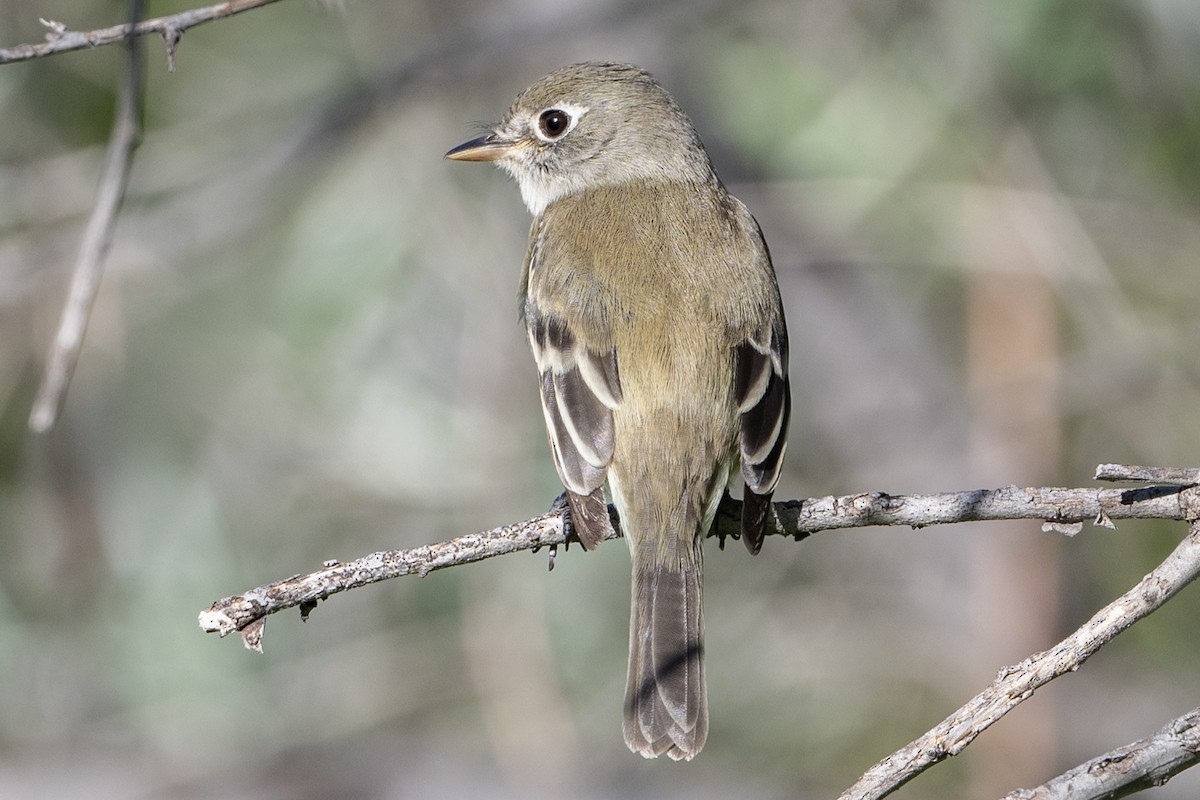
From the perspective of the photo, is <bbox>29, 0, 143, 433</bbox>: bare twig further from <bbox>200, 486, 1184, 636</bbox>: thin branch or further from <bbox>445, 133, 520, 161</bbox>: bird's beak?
<bbox>445, 133, 520, 161</bbox>: bird's beak

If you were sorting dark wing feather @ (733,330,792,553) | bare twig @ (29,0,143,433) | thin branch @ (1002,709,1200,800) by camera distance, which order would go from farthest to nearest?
1. dark wing feather @ (733,330,792,553)
2. bare twig @ (29,0,143,433)
3. thin branch @ (1002,709,1200,800)

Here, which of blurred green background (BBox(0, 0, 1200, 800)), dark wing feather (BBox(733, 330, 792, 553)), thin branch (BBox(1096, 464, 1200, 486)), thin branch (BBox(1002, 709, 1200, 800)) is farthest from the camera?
blurred green background (BBox(0, 0, 1200, 800))

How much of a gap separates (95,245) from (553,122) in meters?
2.59

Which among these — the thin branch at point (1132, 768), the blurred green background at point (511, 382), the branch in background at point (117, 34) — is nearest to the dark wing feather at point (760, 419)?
the thin branch at point (1132, 768)

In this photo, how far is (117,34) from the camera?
2.98m

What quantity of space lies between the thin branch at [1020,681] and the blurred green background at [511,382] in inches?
142

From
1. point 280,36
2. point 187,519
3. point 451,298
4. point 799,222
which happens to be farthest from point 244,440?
point 799,222

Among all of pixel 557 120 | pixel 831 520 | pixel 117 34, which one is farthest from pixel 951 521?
pixel 557 120

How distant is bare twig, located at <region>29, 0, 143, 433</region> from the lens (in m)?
2.76

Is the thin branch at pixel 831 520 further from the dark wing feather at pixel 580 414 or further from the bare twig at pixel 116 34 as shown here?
the bare twig at pixel 116 34

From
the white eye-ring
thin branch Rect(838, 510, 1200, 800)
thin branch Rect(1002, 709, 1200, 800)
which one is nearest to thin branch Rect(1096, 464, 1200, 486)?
thin branch Rect(838, 510, 1200, 800)

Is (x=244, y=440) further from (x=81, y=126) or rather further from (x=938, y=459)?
(x=938, y=459)

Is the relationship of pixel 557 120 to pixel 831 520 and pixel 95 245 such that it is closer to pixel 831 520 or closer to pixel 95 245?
pixel 831 520

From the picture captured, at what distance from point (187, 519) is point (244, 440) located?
1.60ft
